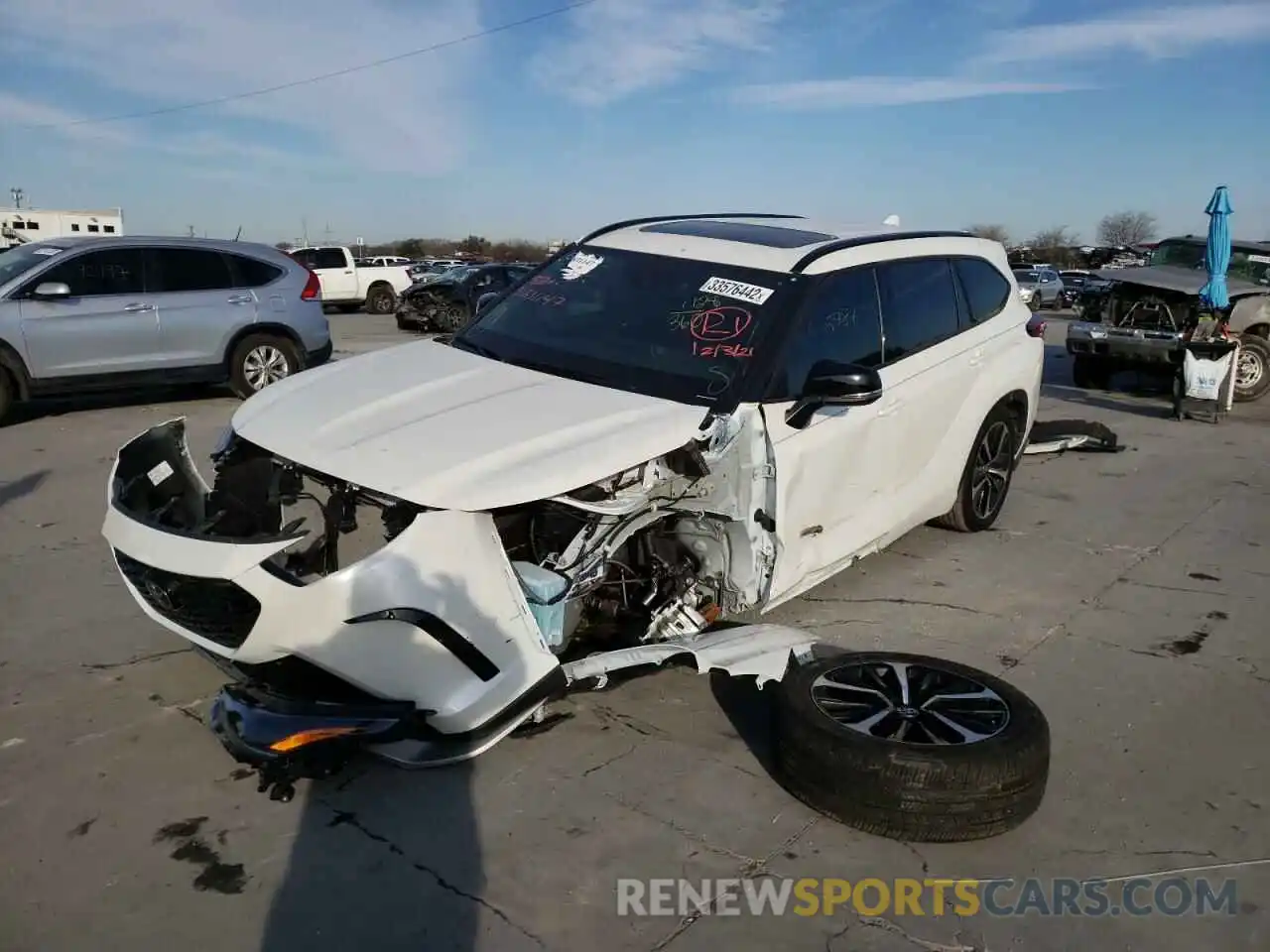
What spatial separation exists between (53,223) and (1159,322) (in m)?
50.5

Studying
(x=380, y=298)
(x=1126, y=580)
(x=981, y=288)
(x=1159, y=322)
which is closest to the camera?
(x=1126, y=580)

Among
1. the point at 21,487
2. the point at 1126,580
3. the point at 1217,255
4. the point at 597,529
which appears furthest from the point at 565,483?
the point at 1217,255

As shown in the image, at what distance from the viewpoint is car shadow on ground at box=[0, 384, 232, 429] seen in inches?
380

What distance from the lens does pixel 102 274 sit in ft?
30.9

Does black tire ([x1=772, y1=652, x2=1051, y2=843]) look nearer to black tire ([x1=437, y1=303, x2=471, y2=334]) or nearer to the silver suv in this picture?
the silver suv

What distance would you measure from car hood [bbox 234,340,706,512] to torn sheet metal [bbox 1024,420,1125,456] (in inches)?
216

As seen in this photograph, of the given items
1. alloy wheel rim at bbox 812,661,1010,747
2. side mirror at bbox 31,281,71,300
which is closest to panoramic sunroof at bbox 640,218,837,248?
alloy wheel rim at bbox 812,661,1010,747

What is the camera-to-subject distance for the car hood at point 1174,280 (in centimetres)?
1156

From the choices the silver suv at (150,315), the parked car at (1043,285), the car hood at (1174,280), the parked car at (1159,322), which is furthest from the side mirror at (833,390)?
the parked car at (1043,285)

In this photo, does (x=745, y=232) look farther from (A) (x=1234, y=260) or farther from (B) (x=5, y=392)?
(A) (x=1234, y=260)

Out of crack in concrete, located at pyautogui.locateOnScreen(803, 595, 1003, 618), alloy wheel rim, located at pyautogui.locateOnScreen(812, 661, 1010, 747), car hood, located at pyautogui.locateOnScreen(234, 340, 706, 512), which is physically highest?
car hood, located at pyautogui.locateOnScreen(234, 340, 706, 512)

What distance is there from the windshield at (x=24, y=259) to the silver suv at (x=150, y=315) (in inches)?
0.6

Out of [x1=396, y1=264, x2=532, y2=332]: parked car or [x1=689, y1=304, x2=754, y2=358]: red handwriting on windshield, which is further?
[x1=396, y1=264, x2=532, y2=332]: parked car

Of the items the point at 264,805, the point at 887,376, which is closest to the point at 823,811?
the point at 264,805
